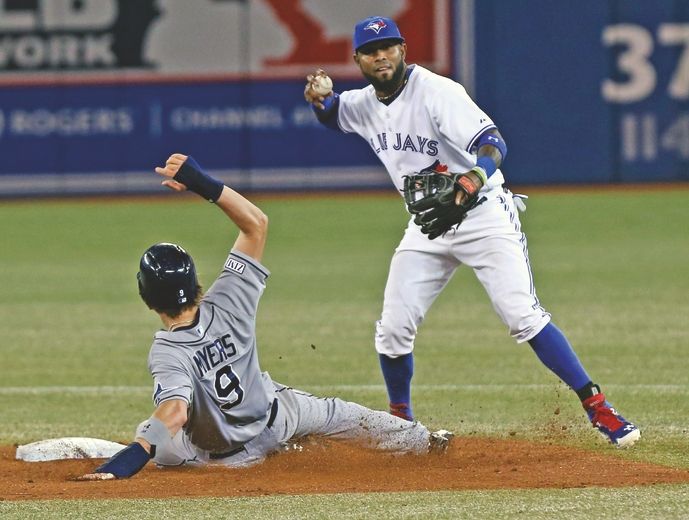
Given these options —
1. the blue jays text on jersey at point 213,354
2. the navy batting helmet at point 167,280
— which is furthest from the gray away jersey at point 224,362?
the navy batting helmet at point 167,280

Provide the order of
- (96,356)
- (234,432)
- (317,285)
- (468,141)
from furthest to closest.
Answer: (317,285) < (96,356) < (468,141) < (234,432)

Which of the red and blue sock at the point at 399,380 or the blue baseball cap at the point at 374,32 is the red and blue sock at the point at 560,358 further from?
the blue baseball cap at the point at 374,32

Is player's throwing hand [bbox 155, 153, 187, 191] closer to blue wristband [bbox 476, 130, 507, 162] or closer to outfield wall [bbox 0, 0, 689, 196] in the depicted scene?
blue wristband [bbox 476, 130, 507, 162]

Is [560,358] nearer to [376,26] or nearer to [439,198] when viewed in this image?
[439,198]

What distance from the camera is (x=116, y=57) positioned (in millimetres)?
21734

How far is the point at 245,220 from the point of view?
6195 mm

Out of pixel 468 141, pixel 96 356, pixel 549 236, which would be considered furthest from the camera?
pixel 549 236

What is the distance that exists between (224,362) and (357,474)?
2.43 feet

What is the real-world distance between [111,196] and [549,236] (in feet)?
25.6

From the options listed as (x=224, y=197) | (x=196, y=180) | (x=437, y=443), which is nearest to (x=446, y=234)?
(x=437, y=443)

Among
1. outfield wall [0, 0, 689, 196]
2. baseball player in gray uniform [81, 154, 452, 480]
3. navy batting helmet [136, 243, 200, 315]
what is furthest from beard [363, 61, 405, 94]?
outfield wall [0, 0, 689, 196]

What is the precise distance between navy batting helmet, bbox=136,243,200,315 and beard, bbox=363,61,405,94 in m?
1.51

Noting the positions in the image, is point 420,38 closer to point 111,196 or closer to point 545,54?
point 545,54

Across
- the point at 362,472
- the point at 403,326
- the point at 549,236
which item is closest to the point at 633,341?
the point at 403,326
